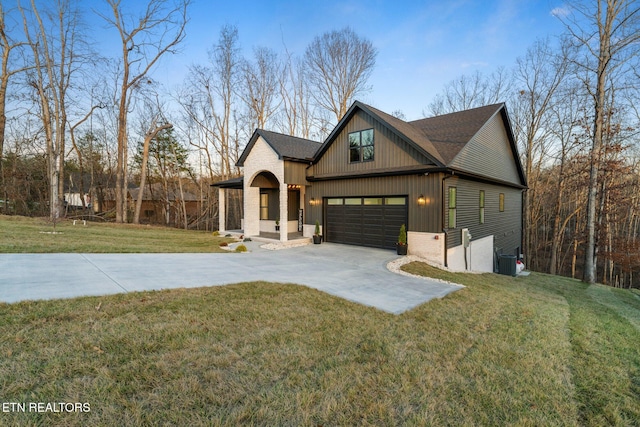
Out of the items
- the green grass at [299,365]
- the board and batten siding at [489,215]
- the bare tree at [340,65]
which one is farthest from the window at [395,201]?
the bare tree at [340,65]

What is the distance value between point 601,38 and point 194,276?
16.6 m

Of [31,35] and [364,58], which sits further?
[364,58]

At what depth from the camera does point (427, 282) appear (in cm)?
692

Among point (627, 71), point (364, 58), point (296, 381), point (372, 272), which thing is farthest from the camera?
point (364, 58)

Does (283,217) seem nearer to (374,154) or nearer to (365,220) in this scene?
(365,220)

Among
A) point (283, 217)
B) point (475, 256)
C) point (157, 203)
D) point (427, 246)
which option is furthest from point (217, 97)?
point (475, 256)

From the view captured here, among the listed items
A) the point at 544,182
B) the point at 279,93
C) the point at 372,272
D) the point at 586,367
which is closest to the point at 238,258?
the point at 372,272

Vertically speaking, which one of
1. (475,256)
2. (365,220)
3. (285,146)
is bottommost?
(475,256)

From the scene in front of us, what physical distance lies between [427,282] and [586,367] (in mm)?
3664

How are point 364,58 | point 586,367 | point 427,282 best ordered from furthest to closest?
point 364,58, point 427,282, point 586,367

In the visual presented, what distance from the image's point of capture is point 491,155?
13508mm

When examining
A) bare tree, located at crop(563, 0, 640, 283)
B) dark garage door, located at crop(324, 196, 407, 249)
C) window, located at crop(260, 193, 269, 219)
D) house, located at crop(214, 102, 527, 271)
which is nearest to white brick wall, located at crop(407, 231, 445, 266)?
house, located at crop(214, 102, 527, 271)

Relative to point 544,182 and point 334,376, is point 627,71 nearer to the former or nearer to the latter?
point 544,182

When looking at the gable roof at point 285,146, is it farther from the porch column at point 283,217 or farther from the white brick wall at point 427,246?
the white brick wall at point 427,246
